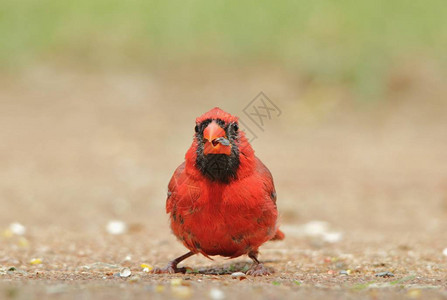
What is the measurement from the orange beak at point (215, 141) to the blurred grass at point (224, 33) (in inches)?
329

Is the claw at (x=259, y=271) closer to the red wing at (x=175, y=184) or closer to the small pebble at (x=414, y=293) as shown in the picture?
the red wing at (x=175, y=184)

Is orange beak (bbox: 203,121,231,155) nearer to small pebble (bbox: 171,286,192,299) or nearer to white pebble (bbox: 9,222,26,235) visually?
small pebble (bbox: 171,286,192,299)

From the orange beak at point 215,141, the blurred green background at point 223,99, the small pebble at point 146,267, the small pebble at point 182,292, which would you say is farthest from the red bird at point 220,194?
the blurred green background at point 223,99

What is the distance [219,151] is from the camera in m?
4.04

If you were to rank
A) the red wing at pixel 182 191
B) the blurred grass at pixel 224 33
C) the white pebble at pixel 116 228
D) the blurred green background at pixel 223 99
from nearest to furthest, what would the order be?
the red wing at pixel 182 191, the white pebble at pixel 116 228, the blurred green background at pixel 223 99, the blurred grass at pixel 224 33

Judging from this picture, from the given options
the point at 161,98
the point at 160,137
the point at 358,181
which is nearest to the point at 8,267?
the point at 358,181

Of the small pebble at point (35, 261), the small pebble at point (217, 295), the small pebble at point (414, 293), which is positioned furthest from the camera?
the small pebble at point (35, 261)

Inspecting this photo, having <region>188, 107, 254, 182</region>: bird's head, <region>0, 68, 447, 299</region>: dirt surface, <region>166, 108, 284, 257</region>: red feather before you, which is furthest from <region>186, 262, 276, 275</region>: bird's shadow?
<region>188, 107, 254, 182</region>: bird's head

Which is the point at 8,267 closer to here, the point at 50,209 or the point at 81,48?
the point at 50,209

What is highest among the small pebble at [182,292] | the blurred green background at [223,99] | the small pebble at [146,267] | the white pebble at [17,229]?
the blurred green background at [223,99]

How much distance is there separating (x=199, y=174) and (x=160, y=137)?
6.61 m

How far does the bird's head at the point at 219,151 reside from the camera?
4.06 metres

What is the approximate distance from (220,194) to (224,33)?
371 inches

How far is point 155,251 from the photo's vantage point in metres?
5.72
